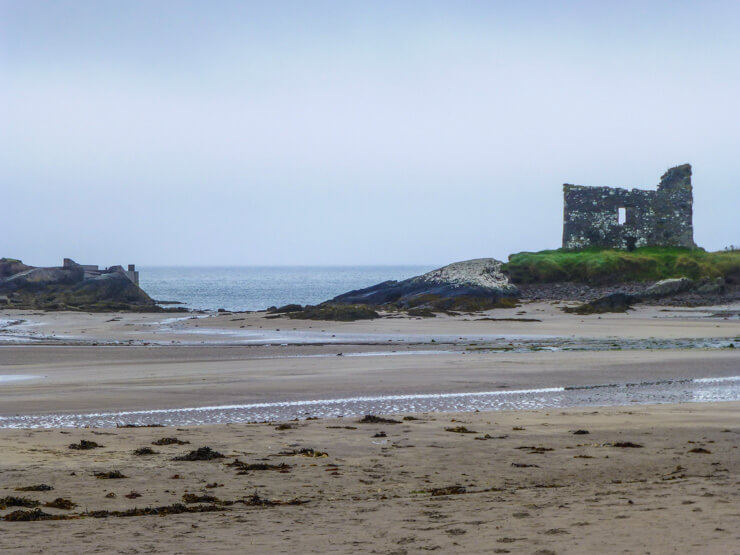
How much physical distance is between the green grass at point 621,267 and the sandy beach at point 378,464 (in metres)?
21.2

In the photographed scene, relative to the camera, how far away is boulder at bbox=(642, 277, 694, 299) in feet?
115

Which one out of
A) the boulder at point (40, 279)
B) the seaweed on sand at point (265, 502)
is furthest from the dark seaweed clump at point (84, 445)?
the boulder at point (40, 279)

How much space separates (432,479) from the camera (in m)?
6.97

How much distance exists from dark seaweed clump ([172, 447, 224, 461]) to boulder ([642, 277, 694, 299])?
1180 inches

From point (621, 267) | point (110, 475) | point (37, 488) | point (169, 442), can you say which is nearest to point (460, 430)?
point (169, 442)

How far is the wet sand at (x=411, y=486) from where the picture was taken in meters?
4.96

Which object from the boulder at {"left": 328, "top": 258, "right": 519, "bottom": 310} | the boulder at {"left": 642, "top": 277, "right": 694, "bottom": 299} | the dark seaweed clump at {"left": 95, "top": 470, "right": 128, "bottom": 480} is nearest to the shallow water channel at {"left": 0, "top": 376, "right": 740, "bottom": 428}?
the dark seaweed clump at {"left": 95, "top": 470, "right": 128, "bottom": 480}

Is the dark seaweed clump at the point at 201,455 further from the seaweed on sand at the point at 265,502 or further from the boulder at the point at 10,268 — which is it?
the boulder at the point at 10,268

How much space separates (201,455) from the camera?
7.70m

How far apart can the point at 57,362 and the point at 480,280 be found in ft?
72.0

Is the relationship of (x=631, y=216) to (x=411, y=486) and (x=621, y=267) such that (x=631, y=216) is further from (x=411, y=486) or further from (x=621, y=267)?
(x=411, y=486)

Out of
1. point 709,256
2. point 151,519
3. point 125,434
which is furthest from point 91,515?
point 709,256

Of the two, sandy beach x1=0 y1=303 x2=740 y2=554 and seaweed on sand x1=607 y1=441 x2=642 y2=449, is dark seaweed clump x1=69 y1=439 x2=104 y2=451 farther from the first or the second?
seaweed on sand x1=607 y1=441 x2=642 y2=449

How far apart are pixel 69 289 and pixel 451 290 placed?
2441 cm
